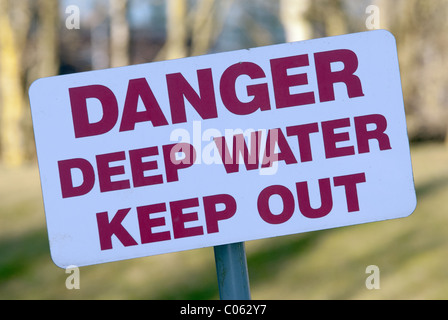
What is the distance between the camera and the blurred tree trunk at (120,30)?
1216 centimetres

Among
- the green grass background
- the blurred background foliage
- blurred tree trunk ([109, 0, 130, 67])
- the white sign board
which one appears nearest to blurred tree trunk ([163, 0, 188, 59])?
the blurred background foliage

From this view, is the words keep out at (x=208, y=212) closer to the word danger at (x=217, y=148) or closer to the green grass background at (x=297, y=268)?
the word danger at (x=217, y=148)

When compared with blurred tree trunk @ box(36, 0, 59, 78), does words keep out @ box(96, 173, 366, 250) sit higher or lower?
lower

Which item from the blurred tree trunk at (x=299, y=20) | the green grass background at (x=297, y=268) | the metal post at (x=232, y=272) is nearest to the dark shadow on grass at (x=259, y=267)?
the green grass background at (x=297, y=268)

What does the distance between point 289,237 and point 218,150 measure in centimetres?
503

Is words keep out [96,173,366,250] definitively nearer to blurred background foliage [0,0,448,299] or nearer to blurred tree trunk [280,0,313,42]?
blurred background foliage [0,0,448,299]

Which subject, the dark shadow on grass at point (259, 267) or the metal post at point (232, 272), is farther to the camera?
the dark shadow on grass at point (259, 267)

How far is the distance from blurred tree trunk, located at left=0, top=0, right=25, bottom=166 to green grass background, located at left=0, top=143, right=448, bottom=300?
4.43 m

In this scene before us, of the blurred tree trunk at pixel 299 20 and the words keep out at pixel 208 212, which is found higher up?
the blurred tree trunk at pixel 299 20

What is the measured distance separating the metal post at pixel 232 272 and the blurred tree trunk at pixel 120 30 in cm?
1096

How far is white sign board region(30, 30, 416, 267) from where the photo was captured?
59.8 inches

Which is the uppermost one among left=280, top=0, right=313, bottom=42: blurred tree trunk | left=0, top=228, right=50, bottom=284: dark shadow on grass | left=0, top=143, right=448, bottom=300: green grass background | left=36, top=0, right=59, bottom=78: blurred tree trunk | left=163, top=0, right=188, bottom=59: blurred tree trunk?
left=36, top=0, right=59, bottom=78: blurred tree trunk

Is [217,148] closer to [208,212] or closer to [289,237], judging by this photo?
[208,212]
